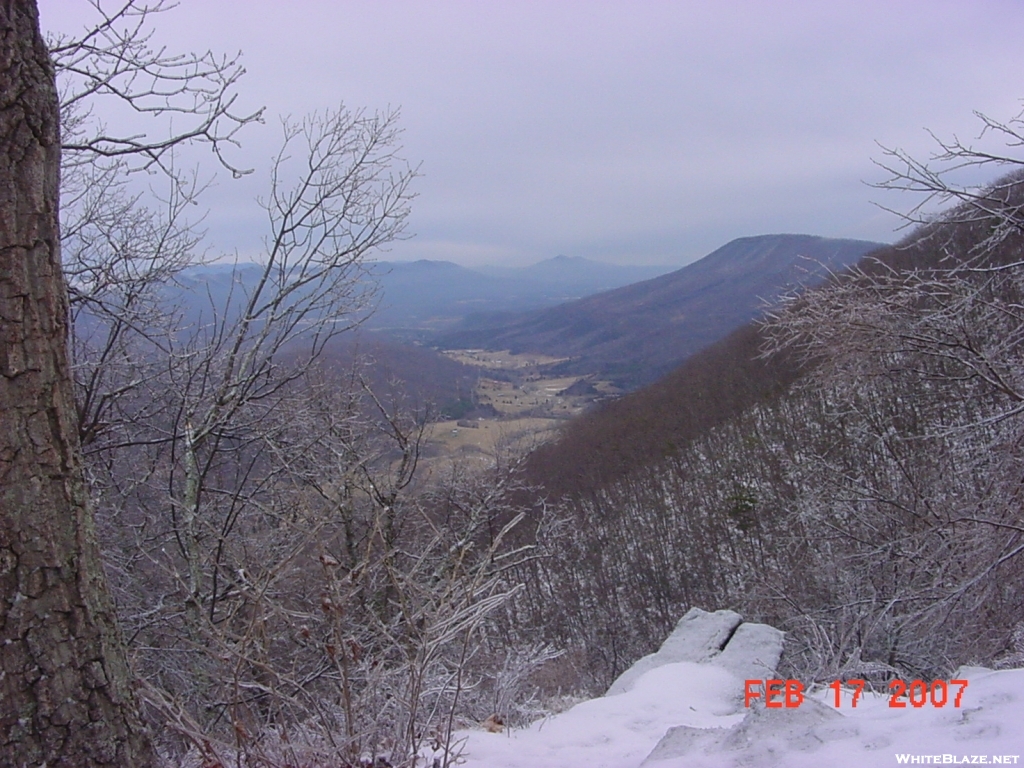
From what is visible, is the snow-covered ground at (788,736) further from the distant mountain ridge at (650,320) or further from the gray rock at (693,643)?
the distant mountain ridge at (650,320)

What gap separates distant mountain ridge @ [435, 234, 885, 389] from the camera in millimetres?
82875

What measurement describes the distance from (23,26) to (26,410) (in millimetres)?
Answer: 1050

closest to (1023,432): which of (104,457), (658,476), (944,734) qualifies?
(944,734)

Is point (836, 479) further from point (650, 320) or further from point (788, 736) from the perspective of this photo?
point (650, 320)

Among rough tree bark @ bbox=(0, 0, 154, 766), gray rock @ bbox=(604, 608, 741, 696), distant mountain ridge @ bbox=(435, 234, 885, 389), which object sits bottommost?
gray rock @ bbox=(604, 608, 741, 696)

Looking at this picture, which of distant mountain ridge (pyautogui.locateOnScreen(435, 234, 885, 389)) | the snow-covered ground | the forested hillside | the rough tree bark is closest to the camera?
the rough tree bark

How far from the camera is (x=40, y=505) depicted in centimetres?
166

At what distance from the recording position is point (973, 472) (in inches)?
293

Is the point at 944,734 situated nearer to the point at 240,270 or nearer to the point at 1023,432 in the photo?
the point at 1023,432

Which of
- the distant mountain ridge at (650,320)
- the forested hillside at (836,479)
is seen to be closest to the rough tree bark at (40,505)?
the forested hillside at (836,479)

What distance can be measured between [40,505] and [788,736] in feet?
8.49

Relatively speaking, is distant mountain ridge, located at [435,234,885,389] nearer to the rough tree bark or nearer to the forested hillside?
the forested hillside

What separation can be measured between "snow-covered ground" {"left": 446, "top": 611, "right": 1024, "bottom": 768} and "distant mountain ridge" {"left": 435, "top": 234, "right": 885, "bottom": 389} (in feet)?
214

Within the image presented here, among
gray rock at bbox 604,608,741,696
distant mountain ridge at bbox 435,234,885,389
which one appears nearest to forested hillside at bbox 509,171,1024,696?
gray rock at bbox 604,608,741,696
